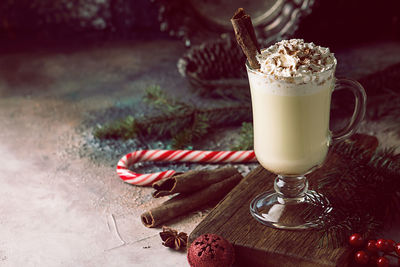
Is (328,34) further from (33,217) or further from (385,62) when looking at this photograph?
(33,217)

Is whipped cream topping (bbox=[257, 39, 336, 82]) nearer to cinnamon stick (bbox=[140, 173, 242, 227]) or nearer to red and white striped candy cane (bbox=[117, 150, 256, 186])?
cinnamon stick (bbox=[140, 173, 242, 227])

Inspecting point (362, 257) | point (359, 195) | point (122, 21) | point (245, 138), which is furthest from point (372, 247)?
point (122, 21)

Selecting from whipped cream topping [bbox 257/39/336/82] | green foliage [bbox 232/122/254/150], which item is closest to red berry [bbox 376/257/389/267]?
whipped cream topping [bbox 257/39/336/82]

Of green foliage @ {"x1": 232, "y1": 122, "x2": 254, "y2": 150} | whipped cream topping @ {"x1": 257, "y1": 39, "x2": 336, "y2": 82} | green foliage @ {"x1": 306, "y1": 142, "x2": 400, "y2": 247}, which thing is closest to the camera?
whipped cream topping @ {"x1": 257, "y1": 39, "x2": 336, "y2": 82}

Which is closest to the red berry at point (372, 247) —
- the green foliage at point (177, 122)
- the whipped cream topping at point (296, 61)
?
the whipped cream topping at point (296, 61)

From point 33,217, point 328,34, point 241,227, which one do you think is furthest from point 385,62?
point 33,217

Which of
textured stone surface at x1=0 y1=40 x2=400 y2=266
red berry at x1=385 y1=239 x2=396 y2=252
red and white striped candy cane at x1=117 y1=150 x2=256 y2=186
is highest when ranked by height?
red berry at x1=385 y1=239 x2=396 y2=252

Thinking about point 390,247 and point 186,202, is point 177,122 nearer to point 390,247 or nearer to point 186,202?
point 186,202
